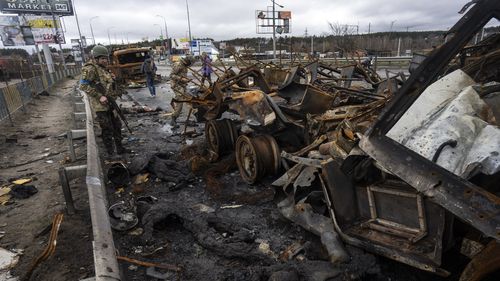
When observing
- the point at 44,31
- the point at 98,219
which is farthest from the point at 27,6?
the point at 98,219

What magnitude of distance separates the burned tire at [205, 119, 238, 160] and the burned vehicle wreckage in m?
0.95

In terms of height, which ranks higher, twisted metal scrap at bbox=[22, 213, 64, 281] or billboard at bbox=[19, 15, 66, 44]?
billboard at bbox=[19, 15, 66, 44]

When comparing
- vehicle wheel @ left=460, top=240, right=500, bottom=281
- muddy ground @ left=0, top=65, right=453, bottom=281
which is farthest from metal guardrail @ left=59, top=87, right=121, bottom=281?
vehicle wheel @ left=460, top=240, right=500, bottom=281

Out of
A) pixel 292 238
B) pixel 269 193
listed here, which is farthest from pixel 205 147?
pixel 292 238

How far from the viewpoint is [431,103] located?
237 cm

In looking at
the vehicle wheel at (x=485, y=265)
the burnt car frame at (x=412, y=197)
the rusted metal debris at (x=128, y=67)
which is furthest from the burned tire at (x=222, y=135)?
the rusted metal debris at (x=128, y=67)

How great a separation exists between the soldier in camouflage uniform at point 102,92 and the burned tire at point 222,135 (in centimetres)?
209

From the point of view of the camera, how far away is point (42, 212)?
4414 mm

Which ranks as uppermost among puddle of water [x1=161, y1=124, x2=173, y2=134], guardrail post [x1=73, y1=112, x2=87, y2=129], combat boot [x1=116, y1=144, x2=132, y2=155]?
guardrail post [x1=73, y1=112, x2=87, y2=129]

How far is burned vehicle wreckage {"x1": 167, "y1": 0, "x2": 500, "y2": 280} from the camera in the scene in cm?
185

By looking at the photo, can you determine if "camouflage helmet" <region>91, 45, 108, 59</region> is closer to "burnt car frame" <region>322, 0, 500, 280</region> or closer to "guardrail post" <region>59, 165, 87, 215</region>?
"guardrail post" <region>59, 165, 87, 215</region>

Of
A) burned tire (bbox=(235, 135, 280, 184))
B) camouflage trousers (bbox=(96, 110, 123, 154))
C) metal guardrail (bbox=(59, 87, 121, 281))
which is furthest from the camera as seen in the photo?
camouflage trousers (bbox=(96, 110, 123, 154))

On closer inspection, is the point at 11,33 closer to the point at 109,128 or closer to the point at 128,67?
the point at 128,67

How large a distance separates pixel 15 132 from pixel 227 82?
6823 mm
